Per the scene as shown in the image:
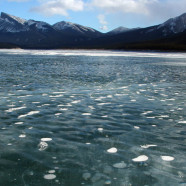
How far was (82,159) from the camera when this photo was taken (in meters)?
7.75

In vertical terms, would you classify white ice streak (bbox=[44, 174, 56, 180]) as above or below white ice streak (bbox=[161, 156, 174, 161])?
below

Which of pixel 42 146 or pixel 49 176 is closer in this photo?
pixel 49 176

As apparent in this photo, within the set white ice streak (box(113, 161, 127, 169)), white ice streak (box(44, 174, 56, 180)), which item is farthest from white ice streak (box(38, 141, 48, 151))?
white ice streak (box(113, 161, 127, 169))

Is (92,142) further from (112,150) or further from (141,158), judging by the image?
(141,158)

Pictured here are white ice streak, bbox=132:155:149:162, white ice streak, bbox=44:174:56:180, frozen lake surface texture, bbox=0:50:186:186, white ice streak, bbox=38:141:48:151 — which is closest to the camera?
white ice streak, bbox=44:174:56:180

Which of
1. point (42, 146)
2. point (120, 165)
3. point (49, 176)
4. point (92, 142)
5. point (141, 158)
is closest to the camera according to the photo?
point (49, 176)

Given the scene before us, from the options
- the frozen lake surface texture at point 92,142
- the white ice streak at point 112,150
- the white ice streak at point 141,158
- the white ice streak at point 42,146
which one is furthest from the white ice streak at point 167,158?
the white ice streak at point 42,146

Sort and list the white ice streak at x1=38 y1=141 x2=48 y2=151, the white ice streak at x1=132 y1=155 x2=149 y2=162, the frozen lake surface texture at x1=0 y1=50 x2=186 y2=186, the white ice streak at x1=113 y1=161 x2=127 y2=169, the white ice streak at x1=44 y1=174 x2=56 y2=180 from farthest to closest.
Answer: the white ice streak at x1=38 y1=141 x2=48 y2=151
the white ice streak at x1=132 y1=155 x2=149 y2=162
the white ice streak at x1=113 y1=161 x2=127 y2=169
the frozen lake surface texture at x1=0 y1=50 x2=186 y2=186
the white ice streak at x1=44 y1=174 x2=56 y2=180

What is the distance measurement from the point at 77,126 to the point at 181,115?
572 cm

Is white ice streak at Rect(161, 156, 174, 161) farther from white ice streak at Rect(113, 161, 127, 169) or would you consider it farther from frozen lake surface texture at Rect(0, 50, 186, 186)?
white ice streak at Rect(113, 161, 127, 169)

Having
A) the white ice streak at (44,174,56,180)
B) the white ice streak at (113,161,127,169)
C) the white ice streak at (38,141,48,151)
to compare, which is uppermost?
the white ice streak at (38,141,48,151)

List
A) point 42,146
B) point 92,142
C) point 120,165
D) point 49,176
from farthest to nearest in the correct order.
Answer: point 92,142 → point 42,146 → point 120,165 → point 49,176

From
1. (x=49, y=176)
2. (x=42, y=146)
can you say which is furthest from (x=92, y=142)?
(x=49, y=176)

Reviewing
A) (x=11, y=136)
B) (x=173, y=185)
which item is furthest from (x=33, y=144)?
(x=173, y=185)
